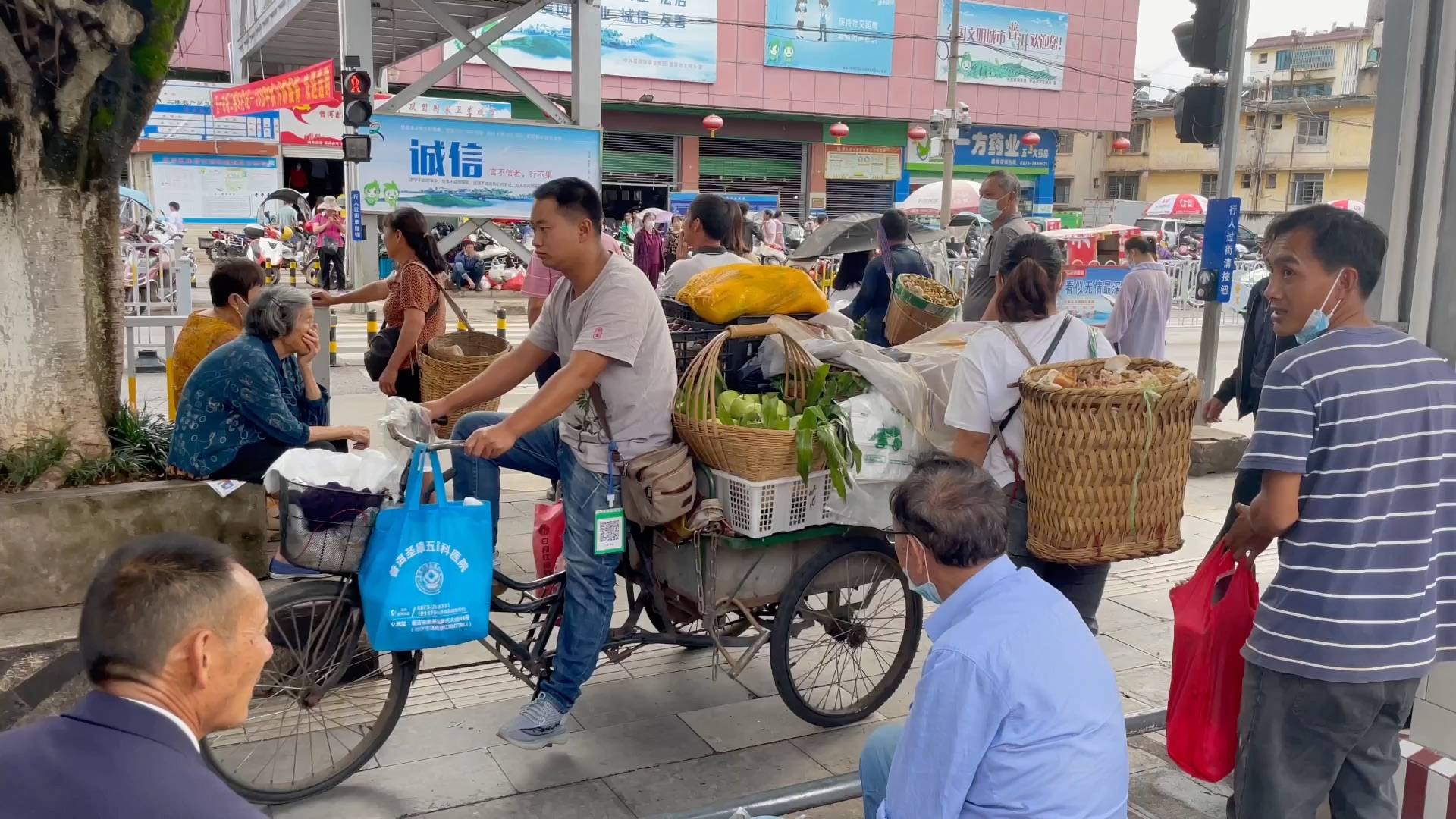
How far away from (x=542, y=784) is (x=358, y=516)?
115 centimetres

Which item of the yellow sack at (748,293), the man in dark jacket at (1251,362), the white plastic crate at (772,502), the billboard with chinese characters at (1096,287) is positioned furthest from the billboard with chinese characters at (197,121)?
the white plastic crate at (772,502)

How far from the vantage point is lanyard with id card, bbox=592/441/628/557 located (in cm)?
382

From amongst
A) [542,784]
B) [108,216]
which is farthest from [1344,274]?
[108,216]

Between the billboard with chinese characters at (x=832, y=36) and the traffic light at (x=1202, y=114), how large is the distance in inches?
1060

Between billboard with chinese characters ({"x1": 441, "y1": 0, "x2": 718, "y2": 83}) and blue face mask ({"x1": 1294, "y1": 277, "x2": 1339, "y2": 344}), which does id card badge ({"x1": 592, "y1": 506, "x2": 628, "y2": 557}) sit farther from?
billboard with chinese characters ({"x1": 441, "y1": 0, "x2": 718, "y2": 83})

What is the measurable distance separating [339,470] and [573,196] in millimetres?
1182

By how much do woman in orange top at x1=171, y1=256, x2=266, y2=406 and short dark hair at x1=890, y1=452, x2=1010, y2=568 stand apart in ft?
14.1

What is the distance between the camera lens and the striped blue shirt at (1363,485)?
2615 millimetres

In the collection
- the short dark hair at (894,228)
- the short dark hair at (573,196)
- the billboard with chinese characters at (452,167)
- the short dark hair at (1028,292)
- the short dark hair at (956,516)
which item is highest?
the billboard with chinese characters at (452,167)

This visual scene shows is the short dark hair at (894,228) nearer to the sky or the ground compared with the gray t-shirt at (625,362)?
nearer to the sky

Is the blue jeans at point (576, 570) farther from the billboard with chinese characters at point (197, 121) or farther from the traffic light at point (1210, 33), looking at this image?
the billboard with chinese characters at point (197, 121)

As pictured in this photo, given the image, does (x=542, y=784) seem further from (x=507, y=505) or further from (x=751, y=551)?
(x=507, y=505)

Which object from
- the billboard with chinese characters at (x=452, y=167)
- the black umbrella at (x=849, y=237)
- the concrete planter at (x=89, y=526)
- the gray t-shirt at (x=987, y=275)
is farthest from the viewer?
the billboard with chinese characters at (x=452, y=167)

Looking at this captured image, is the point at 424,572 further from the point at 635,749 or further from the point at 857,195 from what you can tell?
the point at 857,195
